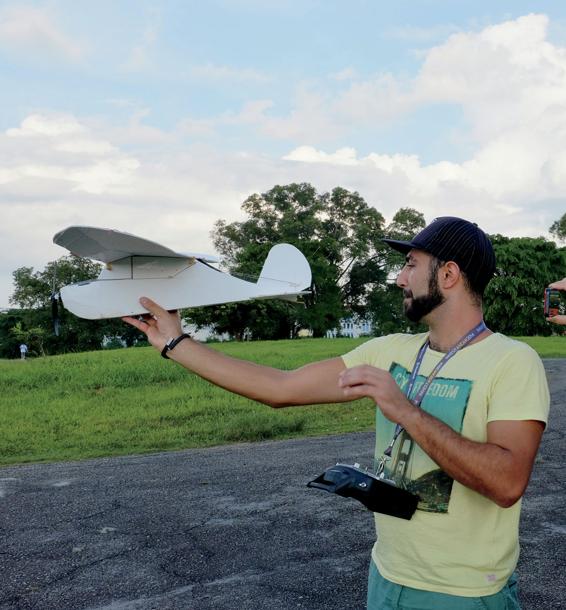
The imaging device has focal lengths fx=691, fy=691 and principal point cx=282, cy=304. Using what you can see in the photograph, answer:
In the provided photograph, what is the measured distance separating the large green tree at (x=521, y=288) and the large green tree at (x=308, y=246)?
41.6 feet

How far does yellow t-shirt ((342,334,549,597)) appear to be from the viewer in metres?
1.99

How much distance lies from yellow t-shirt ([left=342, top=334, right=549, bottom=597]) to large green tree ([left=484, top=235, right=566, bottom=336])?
4746 centimetres

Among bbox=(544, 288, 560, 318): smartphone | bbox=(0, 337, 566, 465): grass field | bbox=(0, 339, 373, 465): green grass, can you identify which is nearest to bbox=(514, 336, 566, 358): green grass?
bbox=(0, 337, 566, 465): grass field

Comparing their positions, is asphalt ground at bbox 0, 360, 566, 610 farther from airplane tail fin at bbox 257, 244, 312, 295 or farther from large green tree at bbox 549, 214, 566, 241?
large green tree at bbox 549, 214, 566, 241

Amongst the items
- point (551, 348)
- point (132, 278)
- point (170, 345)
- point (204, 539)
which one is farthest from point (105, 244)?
point (551, 348)

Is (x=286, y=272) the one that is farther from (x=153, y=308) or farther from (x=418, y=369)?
(x=418, y=369)

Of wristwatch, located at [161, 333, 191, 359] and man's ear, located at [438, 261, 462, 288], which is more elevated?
man's ear, located at [438, 261, 462, 288]

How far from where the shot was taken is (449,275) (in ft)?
7.27

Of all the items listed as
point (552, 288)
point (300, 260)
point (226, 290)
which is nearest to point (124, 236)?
point (226, 290)

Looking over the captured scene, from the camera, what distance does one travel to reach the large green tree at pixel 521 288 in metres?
48.0

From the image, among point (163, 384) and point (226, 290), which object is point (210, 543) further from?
point (163, 384)

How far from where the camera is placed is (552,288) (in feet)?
13.7

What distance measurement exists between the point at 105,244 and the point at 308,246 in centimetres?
1122

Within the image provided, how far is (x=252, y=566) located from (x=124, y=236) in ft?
11.2
